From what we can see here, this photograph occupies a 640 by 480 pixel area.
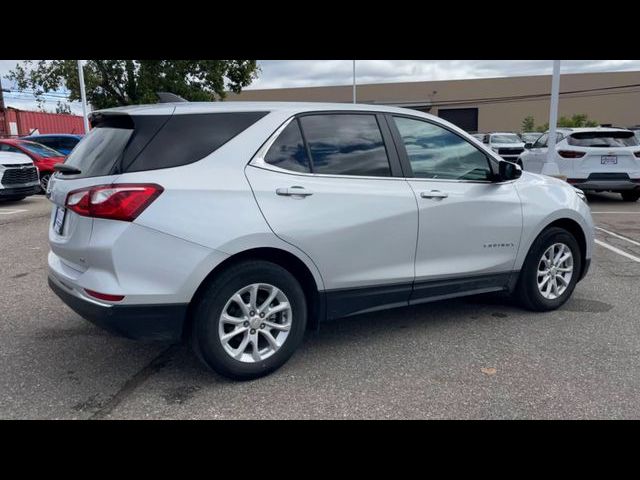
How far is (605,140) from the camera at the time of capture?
1121 cm

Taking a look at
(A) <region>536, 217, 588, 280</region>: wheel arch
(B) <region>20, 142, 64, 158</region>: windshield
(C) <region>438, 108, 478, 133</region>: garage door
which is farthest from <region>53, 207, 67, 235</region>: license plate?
(C) <region>438, 108, 478, 133</region>: garage door

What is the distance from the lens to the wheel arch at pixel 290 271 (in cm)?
328

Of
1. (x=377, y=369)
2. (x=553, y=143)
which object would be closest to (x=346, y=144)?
(x=377, y=369)

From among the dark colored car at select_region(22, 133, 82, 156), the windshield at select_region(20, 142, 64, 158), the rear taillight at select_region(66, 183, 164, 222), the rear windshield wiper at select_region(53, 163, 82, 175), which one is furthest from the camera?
the dark colored car at select_region(22, 133, 82, 156)

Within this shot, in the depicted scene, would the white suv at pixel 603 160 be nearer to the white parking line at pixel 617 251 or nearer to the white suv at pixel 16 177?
the white parking line at pixel 617 251

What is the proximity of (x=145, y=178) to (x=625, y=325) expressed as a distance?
3.97 meters

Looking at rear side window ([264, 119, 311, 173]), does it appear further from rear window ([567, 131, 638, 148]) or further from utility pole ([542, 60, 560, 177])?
rear window ([567, 131, 638, 148])

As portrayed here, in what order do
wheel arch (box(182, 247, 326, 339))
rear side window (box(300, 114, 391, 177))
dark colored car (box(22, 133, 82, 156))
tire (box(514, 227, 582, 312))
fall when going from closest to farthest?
wheel arch (box(182, 247, 326, 339)) < rear side window (box(300, 114, 391, 177)) < tire (box(514, 227, 582, 312)) < dark colored car (box(22, 133, 82, 156))

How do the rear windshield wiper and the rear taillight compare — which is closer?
the rear taillight

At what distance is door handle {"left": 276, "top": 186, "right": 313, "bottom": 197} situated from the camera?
3.44 meters

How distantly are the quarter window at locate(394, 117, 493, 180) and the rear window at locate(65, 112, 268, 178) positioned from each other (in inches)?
48.0

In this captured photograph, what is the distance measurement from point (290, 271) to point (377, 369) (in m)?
0.90

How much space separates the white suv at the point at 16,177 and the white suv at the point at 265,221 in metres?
9.75
